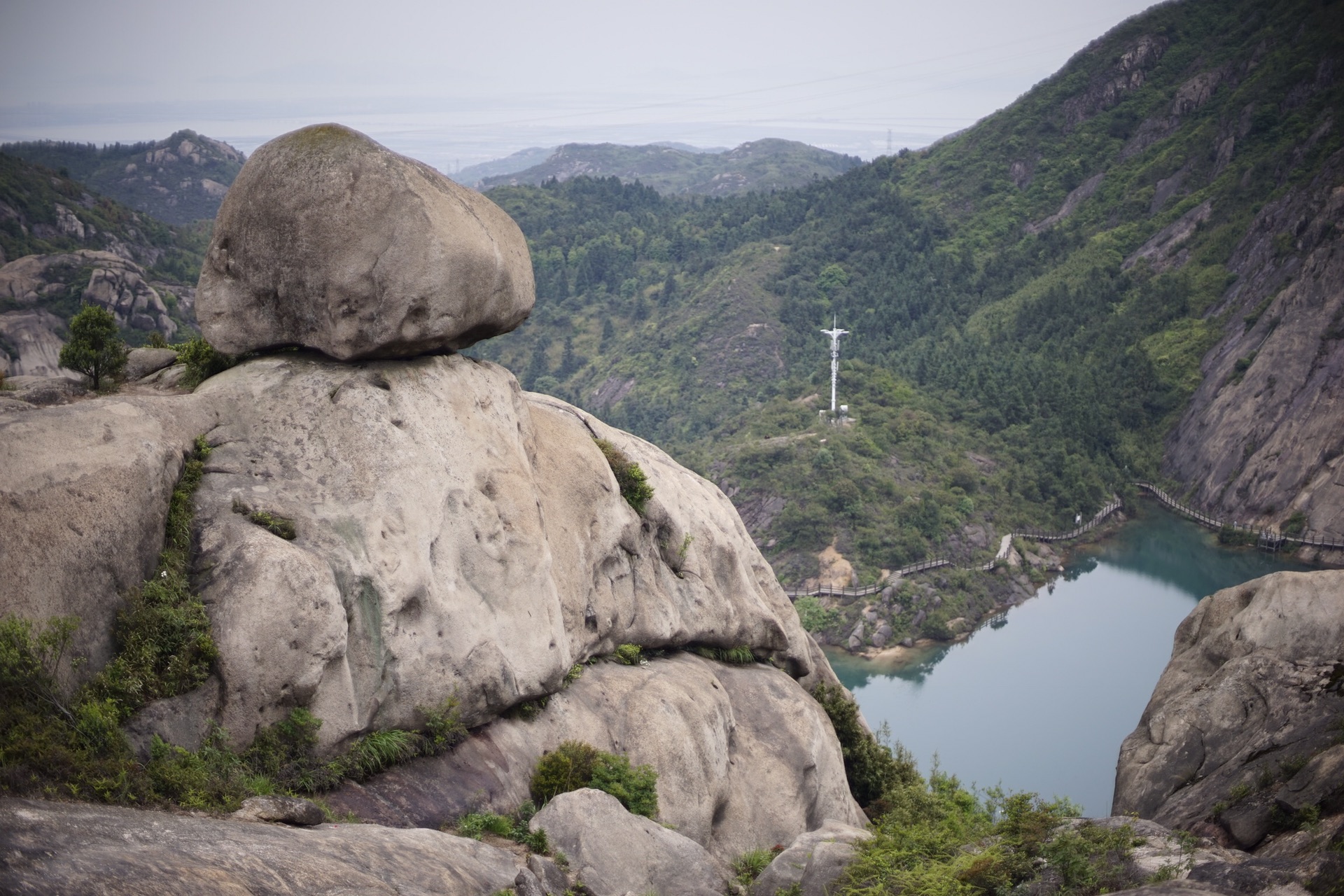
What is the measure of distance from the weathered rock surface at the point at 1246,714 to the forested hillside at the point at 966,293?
→ 42.5m

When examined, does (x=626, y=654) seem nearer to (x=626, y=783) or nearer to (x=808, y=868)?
(x=626, y=783)

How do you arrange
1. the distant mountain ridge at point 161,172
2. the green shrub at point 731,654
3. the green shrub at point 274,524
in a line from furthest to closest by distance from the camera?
the distant mountain ridge at point 161,172 < the green shrub at point 731,654 < the green shrub at point 274,524

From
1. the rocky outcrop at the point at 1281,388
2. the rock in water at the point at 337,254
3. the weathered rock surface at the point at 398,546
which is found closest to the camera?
the weathered rock surface at the point at 398,546

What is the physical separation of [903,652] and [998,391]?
27.8 meters

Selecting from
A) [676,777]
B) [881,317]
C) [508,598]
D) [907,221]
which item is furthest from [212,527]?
[907,221]

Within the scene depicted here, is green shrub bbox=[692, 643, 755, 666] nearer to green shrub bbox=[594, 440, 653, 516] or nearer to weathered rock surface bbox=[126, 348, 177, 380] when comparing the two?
green shrub bbox=[594, 440, 653, 516]

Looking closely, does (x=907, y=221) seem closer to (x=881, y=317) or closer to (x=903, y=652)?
(x=881, y=317)

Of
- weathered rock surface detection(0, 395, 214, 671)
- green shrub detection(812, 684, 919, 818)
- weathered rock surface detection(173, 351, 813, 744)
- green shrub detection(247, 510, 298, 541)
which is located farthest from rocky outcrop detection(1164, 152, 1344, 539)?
weathered rock surface detection(0, 395, 214, 671)

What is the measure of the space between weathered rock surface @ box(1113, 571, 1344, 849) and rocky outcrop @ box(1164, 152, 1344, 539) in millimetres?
51228

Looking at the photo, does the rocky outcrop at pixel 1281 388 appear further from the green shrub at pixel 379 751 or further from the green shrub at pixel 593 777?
the green shrub at pixel 379 751

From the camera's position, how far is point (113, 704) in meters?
11.2

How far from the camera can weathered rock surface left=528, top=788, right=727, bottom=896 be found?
42.2 feet

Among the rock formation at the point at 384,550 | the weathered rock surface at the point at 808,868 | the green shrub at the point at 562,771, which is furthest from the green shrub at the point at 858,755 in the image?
the green shrub at the point at 562,771

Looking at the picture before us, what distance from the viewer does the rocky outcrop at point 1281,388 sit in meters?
63.8
